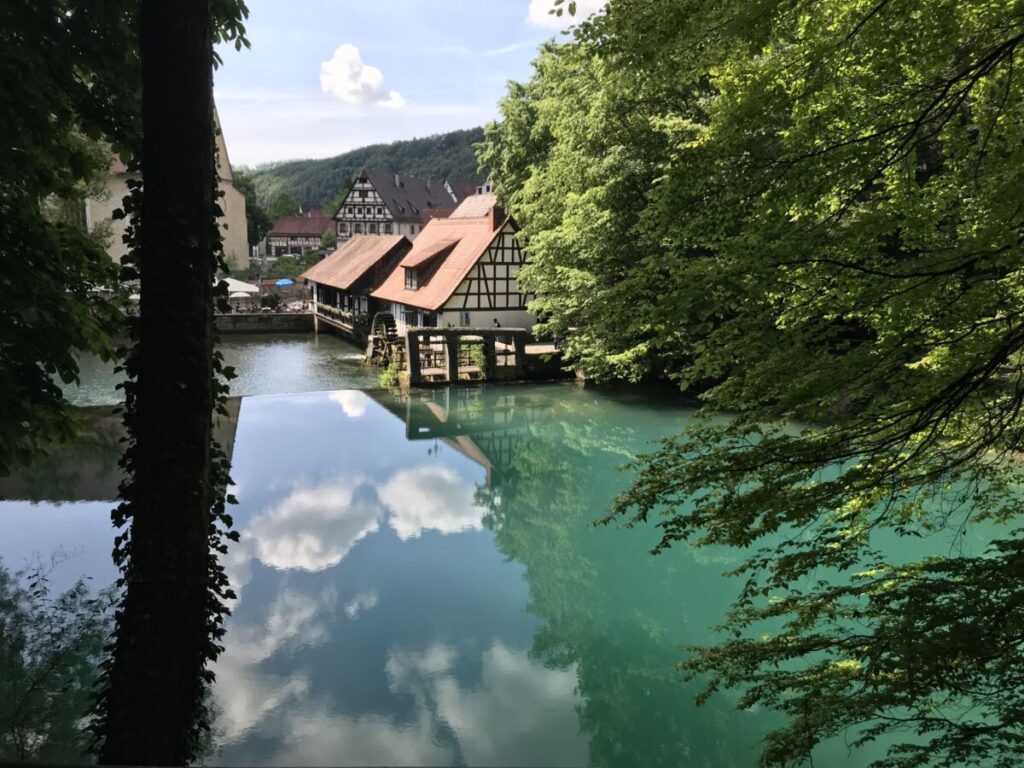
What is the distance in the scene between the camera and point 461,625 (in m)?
7.29

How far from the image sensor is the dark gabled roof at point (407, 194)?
207ft

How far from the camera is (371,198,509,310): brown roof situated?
23.9 meters

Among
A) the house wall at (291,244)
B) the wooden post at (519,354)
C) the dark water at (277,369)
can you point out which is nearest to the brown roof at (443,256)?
the dark water at (277,369)

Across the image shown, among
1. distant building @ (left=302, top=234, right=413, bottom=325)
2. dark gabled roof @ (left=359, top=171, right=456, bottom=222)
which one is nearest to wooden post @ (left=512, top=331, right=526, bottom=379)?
distant building @ (left=302, top=234, right=413, bottom=325)

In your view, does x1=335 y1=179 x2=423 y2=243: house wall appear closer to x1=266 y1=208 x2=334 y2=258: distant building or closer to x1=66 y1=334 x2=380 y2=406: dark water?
x1=266 y1=208 x2=334 y2=258: distant building

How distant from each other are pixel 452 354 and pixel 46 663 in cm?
1512

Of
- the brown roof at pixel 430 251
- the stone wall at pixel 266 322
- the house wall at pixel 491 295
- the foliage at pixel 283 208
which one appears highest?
the foliage at pixel 283 208

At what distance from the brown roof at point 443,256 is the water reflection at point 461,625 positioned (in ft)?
37.9

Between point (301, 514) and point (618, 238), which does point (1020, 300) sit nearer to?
point (301, 514)

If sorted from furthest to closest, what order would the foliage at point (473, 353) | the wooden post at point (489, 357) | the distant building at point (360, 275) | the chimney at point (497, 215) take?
1. the distant building at point (360, 275)
2. the chimney at point (497, 215)
3. the foliage at point (473, 353)
4. the wooden post at point (489, 357)

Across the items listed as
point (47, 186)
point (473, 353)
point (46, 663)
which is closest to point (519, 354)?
point (473, 353)

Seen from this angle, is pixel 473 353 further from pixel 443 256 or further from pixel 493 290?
pixel 443 256

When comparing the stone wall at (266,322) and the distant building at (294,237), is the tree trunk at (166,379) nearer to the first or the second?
the stone wall at (266,322)

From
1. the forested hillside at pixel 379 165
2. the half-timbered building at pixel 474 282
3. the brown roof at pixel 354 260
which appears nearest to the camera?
the half-timbered building at pixel 474 282
